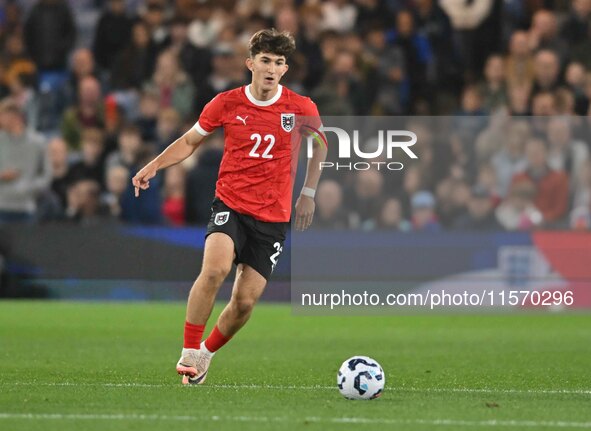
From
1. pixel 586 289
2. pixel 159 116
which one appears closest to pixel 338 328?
pixel 586 289

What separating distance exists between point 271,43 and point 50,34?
43.9 feet

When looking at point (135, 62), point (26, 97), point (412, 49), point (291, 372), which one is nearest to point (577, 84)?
point (412, 49)

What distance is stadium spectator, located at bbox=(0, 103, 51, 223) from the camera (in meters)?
19.4

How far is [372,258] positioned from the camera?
1828cm

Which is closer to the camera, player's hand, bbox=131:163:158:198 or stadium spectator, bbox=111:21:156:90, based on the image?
player's hand, bbox=131:163:158:198

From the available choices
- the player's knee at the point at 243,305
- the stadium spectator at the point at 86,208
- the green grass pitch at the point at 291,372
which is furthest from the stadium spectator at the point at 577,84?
the player's knee at the point at 243,305

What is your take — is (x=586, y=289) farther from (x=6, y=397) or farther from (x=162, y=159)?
(x=6, y=397)

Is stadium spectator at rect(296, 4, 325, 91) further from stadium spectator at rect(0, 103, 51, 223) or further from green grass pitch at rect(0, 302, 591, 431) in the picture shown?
green grass pitch at rect(0, 302, 591, 431)

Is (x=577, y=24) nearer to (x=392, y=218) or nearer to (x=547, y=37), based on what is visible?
(x=547, y=37)

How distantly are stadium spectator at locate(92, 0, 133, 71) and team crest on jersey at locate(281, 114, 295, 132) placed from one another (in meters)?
12.6

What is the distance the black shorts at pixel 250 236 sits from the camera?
382 inches

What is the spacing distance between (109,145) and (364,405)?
1276 cm

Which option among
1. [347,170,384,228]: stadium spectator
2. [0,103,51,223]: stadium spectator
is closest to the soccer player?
[347,170,384,228]: stadium spectator

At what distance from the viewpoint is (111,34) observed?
877 inches
